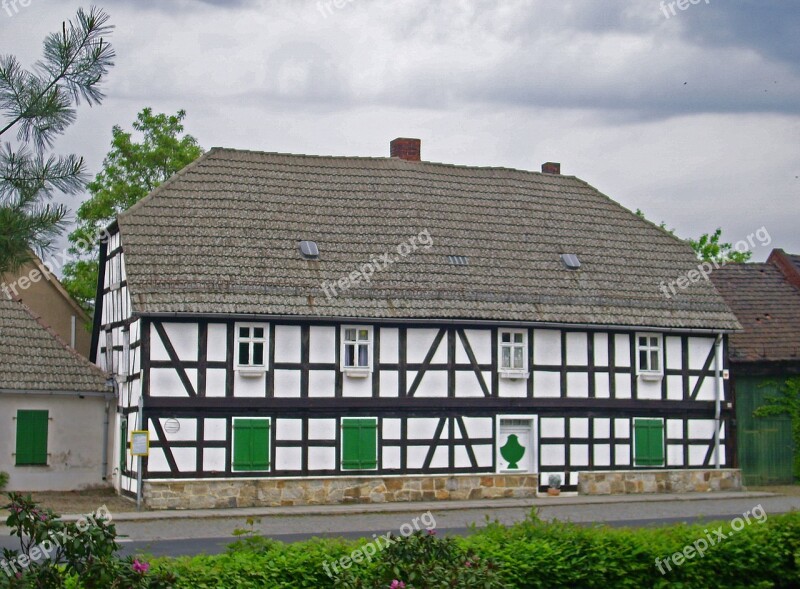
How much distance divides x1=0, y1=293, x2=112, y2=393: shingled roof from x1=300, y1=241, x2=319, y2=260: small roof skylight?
617 cm

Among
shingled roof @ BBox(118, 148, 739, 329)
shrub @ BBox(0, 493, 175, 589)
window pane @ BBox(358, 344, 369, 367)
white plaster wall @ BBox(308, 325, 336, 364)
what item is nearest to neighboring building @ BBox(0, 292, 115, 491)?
shingled roof @ BBox(118, 148, 739, 329)

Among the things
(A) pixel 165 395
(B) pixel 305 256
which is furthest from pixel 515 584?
(B) pixel 305 256

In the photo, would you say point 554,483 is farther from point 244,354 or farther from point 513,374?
point 244,354

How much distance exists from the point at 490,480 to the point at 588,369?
13.9ft

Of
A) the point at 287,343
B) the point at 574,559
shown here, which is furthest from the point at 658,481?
the point at 574,559

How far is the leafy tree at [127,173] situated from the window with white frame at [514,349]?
1815 cm

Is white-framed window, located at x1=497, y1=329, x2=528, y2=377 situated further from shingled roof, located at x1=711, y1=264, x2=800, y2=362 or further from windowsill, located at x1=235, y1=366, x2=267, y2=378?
→ shingled roof, located at x1=711, y1=264, x2=800, y2=362

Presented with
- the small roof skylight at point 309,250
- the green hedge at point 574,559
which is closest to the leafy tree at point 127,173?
the small roof skylight at point 309,250

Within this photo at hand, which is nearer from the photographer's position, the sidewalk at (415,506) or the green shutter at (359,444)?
the sidewalk at (415,506)

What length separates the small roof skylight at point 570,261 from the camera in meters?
33.2

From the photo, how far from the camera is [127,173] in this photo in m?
44.8

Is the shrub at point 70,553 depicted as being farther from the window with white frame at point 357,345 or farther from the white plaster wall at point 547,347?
A: the white plaster wall at point 547,347

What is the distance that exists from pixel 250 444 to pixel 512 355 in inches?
287

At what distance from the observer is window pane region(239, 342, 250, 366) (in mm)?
28594
